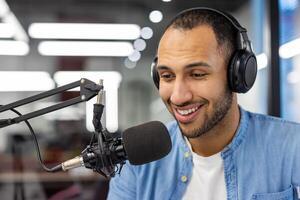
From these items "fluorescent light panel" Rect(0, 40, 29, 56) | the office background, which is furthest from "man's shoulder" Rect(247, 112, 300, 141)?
"fluorescent light panel" Rect(0, 40, 29, 56)

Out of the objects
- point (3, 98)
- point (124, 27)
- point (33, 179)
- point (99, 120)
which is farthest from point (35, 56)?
point (99, 120)

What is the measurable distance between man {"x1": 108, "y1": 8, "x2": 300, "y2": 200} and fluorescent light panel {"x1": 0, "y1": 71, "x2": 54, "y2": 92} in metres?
1.60

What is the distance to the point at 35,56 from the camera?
279 cm

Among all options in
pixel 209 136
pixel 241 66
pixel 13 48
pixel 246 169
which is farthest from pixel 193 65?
pixel 13 48

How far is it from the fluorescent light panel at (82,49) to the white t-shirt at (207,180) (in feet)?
5.54

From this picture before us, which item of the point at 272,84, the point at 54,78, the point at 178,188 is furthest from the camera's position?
the point at 54,78

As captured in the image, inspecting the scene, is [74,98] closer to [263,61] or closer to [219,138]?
[219,138]

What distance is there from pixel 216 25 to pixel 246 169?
0.38 metres

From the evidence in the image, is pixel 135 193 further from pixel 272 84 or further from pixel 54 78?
pixel 54 78

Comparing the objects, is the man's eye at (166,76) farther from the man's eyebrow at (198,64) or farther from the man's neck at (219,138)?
the man's neck at (219,138)

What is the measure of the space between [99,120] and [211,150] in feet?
1.56

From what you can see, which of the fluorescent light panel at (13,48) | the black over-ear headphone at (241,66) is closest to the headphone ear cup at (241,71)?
the black over-ear headphone at (241,66)

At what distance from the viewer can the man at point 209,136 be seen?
1.05 meters

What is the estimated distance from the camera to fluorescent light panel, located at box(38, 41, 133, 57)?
2.78 meters
